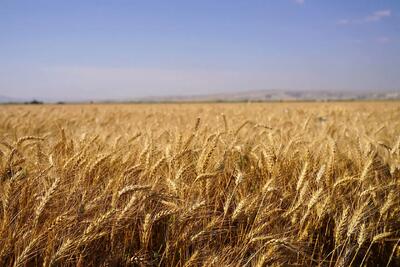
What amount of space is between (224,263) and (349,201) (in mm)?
1292

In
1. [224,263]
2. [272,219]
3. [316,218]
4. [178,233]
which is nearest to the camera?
[224,263]

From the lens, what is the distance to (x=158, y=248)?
2113 millimetres

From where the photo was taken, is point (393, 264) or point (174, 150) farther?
point (174, 150)

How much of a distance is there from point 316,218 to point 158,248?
1010mm

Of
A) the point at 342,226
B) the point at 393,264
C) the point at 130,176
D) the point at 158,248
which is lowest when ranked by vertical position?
the point at 393,264

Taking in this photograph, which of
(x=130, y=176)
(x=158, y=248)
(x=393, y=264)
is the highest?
(x=130, y=176)

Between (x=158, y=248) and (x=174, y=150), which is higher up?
(x=174, y=150)

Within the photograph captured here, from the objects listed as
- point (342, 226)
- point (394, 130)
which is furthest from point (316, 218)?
point (394, 130)

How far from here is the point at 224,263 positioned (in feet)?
5.81

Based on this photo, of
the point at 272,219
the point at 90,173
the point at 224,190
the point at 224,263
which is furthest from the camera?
the point at 224,190

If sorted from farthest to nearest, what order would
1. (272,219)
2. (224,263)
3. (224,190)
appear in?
1. (224,190)
2. (272,219)
3. (224,263)

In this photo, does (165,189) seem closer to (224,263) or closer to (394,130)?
(224,263)

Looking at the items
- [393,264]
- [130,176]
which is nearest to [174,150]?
[130,176]

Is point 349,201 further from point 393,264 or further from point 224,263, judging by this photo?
point 224,263
